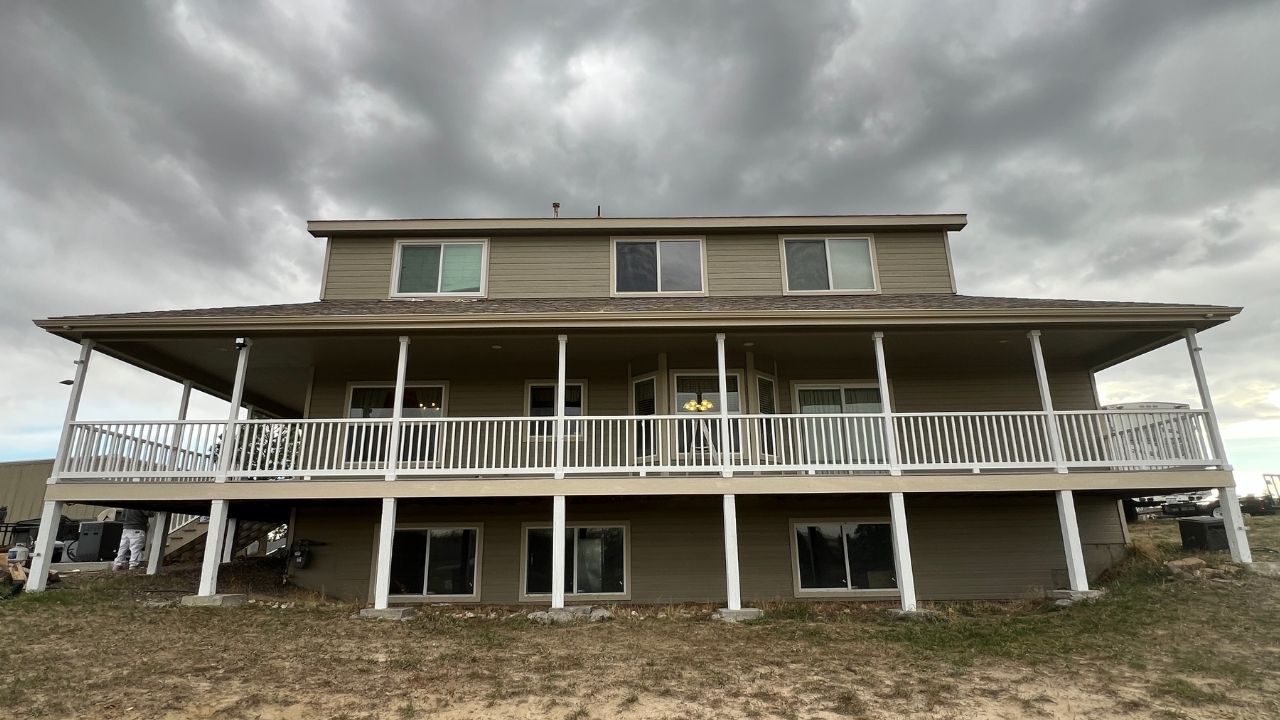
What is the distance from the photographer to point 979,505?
11.6m

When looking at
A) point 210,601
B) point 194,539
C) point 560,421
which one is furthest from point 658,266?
point 194,539

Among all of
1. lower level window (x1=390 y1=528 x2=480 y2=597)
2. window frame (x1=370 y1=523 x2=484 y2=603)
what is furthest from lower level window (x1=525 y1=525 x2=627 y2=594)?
lower level window (x1=390 y1=528 x2=480 y2=597)

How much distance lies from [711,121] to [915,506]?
13773mm

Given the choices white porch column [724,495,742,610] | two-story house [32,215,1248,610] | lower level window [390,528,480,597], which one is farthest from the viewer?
lower level window [390,528,480,597]

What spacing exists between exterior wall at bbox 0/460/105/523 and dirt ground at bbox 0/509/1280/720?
60.4 feet

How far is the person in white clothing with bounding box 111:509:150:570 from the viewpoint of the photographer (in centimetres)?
1384

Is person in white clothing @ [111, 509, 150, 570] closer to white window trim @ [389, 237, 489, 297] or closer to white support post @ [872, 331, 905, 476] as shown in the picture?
white window trim @ [389, 237, 489, 297]

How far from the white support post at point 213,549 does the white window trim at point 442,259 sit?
5194 millimetres

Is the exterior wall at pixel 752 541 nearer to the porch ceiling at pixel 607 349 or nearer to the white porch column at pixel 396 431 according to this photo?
the white porch column at pixel 396 431

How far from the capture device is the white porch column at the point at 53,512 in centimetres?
950

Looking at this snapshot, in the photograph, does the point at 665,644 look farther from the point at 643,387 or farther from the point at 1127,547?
the point at 1127,547

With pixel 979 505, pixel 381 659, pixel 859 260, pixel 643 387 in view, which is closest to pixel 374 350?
pixel 643 387

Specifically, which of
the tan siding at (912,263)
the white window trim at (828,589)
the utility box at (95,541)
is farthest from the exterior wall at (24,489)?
the tan siding at (912,263)

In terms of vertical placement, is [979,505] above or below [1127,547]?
above
